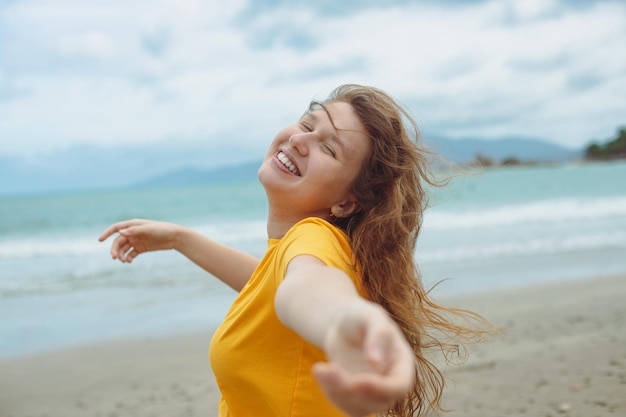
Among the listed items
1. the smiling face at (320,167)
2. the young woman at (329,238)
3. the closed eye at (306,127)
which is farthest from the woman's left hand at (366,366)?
the closed eye at (306,127)

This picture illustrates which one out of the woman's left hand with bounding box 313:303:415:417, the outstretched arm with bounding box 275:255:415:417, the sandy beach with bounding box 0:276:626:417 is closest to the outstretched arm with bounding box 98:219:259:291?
the outstretched arm with bounding box 275:255:415:417

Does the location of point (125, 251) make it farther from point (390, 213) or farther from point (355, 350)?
point (355, 350)

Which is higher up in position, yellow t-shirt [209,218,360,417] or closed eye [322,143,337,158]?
closed eye [322,143,337,158]

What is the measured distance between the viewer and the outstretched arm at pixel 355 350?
89 centimetres

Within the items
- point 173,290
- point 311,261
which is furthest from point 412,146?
point 173,290

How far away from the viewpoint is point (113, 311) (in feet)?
28.9

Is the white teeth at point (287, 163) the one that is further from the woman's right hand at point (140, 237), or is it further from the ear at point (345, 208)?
the woman's right hand at point (140, 237)

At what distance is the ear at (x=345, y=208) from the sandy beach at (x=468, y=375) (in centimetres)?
306

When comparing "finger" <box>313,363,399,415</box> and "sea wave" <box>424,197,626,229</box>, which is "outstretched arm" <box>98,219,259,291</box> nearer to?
"finger" <box>313,363,399,415</box>

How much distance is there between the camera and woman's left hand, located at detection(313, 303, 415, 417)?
88 centimetres

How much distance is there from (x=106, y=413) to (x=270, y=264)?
4017mm

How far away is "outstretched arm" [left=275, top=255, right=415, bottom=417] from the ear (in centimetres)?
81

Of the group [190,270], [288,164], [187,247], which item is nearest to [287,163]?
[288,164]

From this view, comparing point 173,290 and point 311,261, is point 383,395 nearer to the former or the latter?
point 311,261
